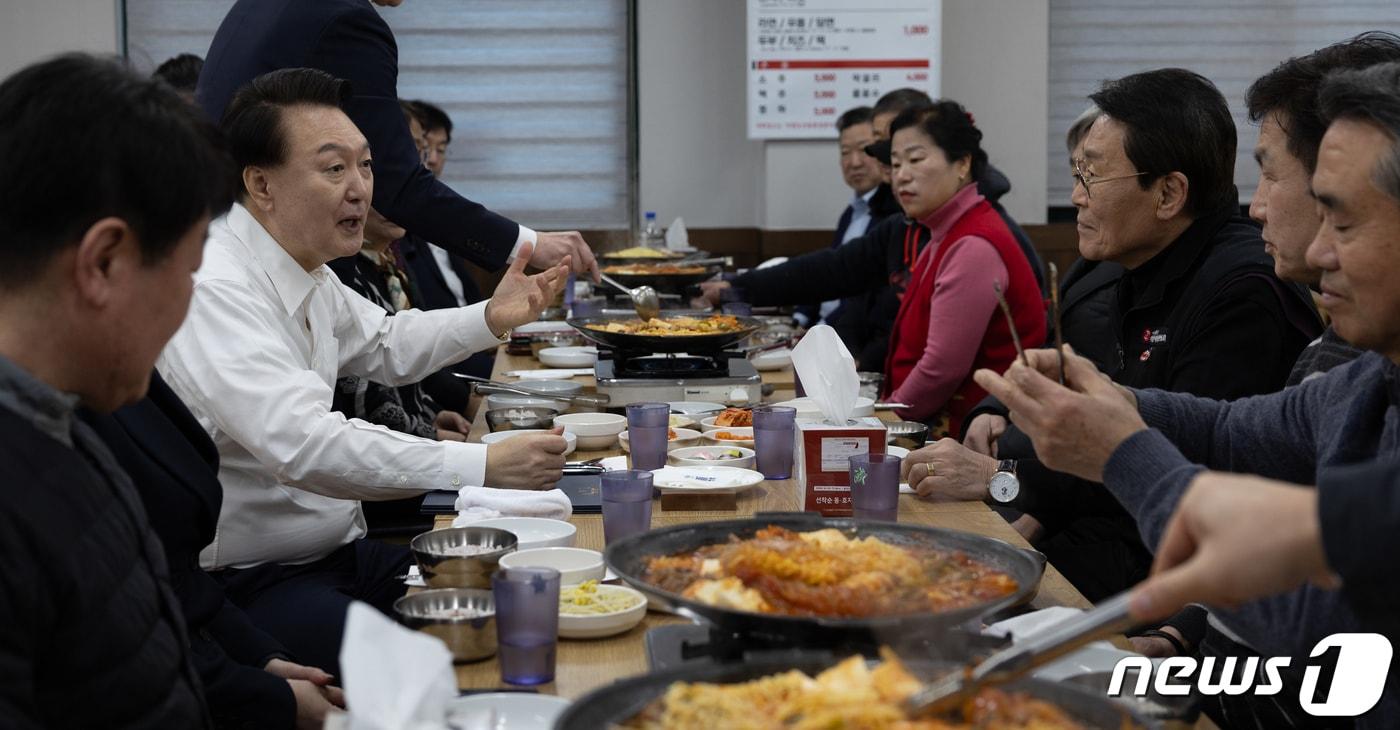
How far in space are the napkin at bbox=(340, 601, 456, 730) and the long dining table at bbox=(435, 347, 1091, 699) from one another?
18 cm

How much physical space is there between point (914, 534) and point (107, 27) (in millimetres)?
6473

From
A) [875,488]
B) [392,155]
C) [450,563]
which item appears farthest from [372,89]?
[450,563]

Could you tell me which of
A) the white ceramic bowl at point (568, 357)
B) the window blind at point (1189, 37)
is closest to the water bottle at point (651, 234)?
the window blind at point (1189, 37)

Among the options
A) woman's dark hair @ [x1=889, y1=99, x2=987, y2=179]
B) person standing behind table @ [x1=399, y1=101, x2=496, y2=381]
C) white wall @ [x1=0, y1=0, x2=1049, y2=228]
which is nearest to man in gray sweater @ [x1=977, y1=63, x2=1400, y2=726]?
woman's dark hair @ [x1=889, y1=99, x2=987, y2=179]

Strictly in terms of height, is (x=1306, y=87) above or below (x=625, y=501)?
above

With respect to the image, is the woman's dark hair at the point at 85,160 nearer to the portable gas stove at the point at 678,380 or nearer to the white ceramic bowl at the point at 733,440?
the white ceramic bowl at the point at 733,440

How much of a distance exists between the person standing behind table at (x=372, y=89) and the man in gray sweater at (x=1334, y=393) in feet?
5.55

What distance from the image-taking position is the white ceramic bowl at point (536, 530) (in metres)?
1.84

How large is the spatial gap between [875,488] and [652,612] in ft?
1.58

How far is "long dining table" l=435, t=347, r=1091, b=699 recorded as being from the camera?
146 cm

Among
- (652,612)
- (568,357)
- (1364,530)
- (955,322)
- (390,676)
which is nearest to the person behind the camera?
(1364,530)

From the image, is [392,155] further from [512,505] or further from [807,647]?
[807,647]

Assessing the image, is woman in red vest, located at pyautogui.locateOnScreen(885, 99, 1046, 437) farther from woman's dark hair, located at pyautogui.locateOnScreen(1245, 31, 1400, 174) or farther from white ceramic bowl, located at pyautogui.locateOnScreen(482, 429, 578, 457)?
woman's dark hair, located at pyautogui.locateOnScreen(1245, 31, 1400, 174)

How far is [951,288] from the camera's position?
3721mm
